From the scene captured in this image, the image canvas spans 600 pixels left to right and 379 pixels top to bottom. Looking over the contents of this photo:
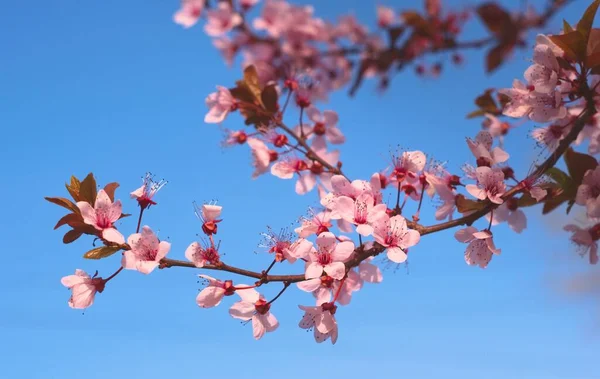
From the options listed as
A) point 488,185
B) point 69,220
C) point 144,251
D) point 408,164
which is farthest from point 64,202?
point 488,185

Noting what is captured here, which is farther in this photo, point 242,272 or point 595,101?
point 595,101

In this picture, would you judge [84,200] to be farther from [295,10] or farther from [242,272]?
[295,10]

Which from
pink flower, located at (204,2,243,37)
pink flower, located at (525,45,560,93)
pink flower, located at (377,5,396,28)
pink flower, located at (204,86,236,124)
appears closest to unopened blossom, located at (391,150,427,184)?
pink flower, located at (525,45,560,93)

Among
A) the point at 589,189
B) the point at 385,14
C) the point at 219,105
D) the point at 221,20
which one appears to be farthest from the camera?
the point at 385,14

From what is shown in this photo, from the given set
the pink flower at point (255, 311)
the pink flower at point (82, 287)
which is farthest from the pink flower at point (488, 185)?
the pink flower at point (82, 287)

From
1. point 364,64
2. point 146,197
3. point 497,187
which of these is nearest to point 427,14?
point 364,64

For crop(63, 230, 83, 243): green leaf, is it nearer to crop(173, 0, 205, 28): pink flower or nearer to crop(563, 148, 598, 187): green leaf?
crop(563, 148, 598, 187): green leaf

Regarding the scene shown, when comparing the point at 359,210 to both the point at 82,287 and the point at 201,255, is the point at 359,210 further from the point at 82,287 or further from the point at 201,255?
the point at 82,287
